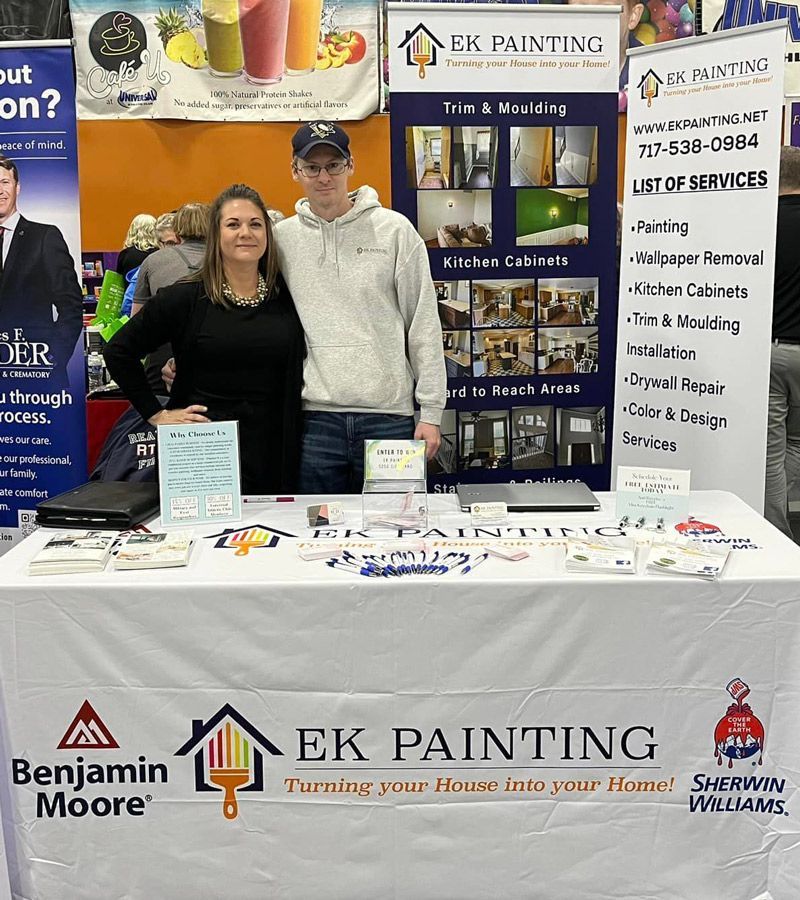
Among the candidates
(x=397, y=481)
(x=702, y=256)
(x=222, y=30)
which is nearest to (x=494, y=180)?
(x=702, y=256)

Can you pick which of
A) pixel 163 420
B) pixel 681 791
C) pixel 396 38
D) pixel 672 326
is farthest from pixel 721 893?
pixel 396 38

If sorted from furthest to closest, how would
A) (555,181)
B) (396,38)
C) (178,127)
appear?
1. (178,127)
2. (555,181)
3. (396,38)

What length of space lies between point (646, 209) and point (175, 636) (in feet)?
7.07

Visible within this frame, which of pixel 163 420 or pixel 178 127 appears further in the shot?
pixel 178 127

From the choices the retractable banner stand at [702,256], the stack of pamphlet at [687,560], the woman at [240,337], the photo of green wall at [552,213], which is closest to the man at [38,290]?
the woman at [240,337]

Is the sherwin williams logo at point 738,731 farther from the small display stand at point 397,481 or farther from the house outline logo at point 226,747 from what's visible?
the house outline logo at point 226,747

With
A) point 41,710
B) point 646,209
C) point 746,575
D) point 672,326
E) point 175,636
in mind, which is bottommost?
point 41,710

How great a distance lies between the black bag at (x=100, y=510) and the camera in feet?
6.66

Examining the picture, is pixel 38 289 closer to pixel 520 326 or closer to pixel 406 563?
pixel 520 326

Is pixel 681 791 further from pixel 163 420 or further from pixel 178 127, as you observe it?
pixel 178 127

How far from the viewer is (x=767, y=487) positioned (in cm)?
333

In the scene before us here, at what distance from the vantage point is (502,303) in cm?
335

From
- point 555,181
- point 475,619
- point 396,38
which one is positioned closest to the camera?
point 475,619

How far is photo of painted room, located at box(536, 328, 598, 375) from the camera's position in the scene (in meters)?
3.39
